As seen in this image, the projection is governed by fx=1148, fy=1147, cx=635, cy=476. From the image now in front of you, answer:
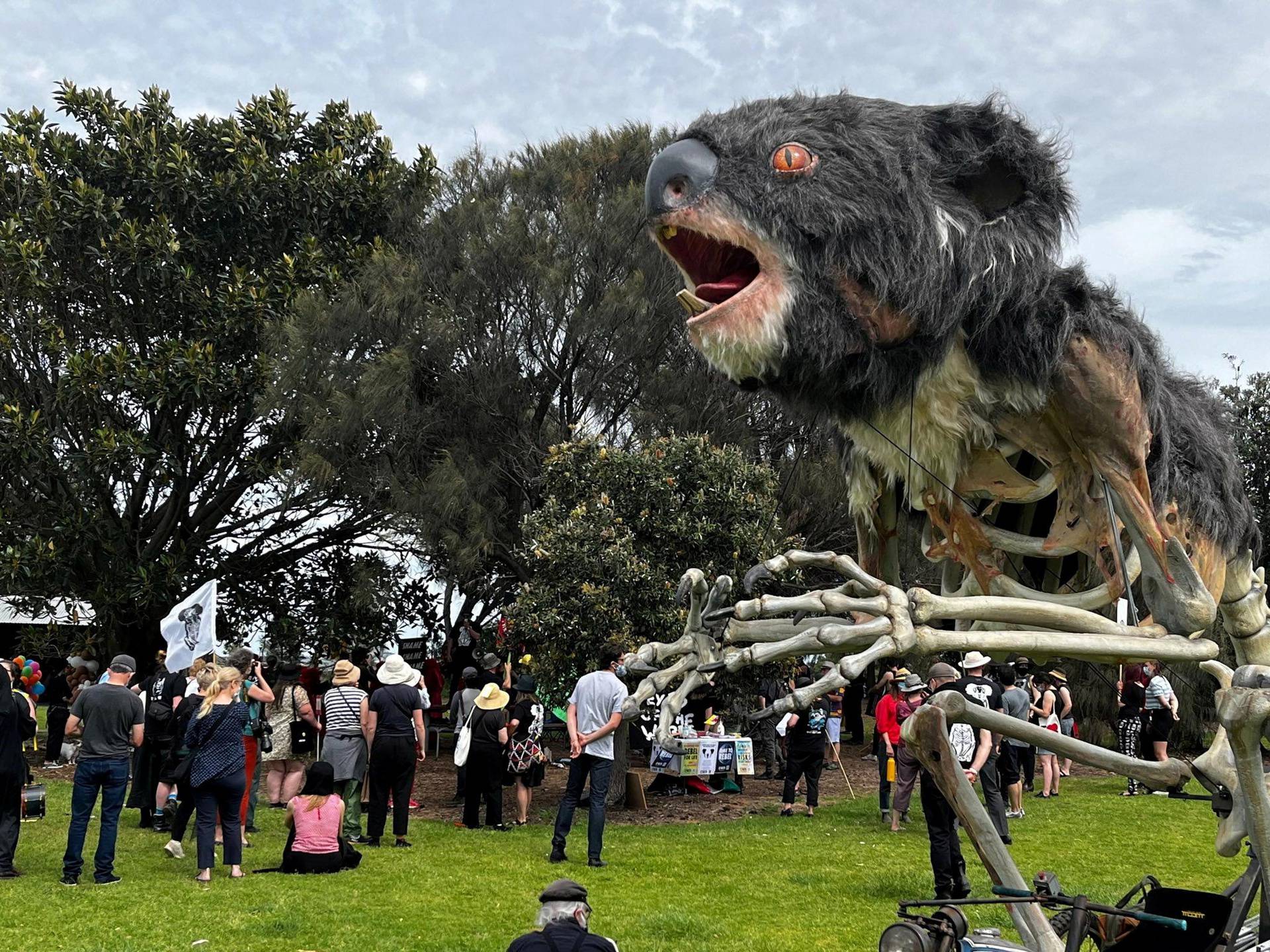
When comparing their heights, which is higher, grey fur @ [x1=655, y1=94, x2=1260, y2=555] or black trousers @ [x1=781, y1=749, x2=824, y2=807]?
grey fur @ [x1=655, y1=94, x2=1260, y2=555]

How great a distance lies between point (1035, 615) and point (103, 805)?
716 cm

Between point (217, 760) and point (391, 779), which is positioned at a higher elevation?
point (217, 760)

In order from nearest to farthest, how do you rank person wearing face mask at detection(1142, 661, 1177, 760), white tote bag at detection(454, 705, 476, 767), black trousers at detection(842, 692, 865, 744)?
white tote bag at detection(454, 705, 476, 767) < person wearing face mask at detection(1142, 661, 1177, 760) < black trousers at detection(842, 692, 865, 744)

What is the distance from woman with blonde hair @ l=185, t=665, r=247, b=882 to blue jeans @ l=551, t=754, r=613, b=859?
2753mm

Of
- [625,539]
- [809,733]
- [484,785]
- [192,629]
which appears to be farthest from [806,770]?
[192,629]

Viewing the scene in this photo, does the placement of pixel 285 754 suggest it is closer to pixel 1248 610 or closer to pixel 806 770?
pixel 806 770

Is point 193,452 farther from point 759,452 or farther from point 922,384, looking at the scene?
point 922,384

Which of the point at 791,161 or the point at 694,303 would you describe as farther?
the point at 694,303

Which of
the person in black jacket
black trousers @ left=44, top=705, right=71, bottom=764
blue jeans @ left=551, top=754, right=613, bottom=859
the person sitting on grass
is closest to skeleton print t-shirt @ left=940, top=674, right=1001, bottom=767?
the person sitting on grass

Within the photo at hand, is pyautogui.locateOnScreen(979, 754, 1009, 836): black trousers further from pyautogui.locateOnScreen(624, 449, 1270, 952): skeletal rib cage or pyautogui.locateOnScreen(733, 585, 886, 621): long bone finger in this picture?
pyautogui.locateOnScreen(733, 585, 886, 621): long bone finger

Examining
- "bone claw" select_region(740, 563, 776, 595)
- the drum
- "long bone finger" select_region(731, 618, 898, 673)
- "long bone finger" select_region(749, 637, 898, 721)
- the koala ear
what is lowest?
the drum

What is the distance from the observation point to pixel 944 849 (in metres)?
8.66

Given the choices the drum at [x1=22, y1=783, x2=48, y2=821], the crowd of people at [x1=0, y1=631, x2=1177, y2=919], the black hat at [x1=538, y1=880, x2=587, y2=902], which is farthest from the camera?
the drum at [x1=22, y1=783, x2=48, y2=821]

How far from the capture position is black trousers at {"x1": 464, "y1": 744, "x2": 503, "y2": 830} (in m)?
11.8
